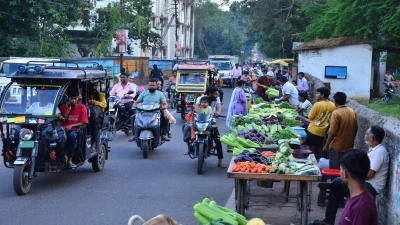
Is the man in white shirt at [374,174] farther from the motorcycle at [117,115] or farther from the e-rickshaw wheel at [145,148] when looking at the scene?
the motorcycle at [117,115]

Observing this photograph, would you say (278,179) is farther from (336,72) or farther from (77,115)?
(336,72)

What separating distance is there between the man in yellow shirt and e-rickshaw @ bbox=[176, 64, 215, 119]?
10.3 meters

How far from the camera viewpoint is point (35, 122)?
9.54m

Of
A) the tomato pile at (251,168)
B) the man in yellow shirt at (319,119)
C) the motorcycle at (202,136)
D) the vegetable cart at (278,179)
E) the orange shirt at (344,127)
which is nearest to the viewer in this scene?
the vegetable cart at (278,179)

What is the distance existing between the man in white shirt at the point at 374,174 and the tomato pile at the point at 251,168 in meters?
0.82

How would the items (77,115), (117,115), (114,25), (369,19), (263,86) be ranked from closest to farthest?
(77,115) < (117,115) < (263,86) < (369,19) < (114,25)

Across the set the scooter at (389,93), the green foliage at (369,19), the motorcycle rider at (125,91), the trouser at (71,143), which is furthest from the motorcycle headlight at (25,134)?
the scooter at (389,93)

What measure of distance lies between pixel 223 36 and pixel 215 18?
3464 millimetres

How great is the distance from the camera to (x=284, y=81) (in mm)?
18469

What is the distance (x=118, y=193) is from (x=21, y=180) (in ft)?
5.30

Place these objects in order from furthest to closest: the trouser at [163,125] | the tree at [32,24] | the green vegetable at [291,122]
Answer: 1. the tree at [32,24]
2. the trouser at [163,125]
3. the green vegetable at [291,122]

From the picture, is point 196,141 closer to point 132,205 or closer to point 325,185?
point 132,205

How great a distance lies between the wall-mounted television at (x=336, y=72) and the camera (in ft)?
95.5

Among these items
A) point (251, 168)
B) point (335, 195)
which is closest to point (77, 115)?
point (251, 168)
